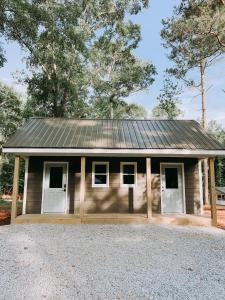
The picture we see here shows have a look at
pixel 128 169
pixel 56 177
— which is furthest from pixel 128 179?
pixel 56 177

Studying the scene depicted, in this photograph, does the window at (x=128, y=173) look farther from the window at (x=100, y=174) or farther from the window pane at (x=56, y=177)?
the window pane at (x=56, y=177)

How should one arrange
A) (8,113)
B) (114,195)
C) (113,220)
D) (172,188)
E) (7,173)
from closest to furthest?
(113,220), (114,195), (172,188), (8,113), (7,173)

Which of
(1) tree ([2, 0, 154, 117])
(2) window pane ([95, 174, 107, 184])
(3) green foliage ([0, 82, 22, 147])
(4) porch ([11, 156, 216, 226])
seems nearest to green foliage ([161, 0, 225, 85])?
(1) tree ([2, 0, 154, 117])

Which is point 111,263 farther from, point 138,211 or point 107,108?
point 107,108

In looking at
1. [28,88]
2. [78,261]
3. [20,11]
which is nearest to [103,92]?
[28,88]

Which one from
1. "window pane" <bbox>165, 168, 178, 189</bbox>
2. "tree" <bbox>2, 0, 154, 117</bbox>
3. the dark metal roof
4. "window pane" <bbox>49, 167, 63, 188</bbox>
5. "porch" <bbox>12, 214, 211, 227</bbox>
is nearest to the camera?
"porch" <bbox>12, 214, 211, 227</bbox>

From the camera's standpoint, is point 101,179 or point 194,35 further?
point 194,35

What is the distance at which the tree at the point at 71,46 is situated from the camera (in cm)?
1355

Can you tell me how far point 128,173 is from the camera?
10.5 metres

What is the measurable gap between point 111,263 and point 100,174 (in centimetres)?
574

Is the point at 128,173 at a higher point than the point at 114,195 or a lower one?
higher

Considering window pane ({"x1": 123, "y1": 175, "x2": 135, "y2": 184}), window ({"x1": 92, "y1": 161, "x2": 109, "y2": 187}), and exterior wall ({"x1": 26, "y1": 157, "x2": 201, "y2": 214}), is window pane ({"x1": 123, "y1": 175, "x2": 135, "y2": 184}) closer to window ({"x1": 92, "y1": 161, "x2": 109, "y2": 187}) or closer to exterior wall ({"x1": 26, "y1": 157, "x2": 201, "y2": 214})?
exterior wall ({"x1": 26, "y1": 157, "x2": 201, "y2": 214})

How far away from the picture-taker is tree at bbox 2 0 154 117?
13547mm

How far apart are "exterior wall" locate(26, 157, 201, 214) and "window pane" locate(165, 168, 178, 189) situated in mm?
395
